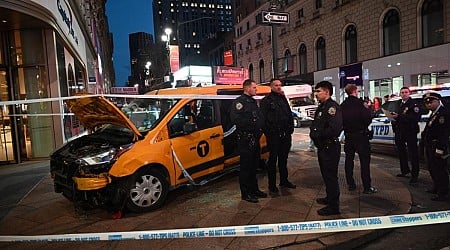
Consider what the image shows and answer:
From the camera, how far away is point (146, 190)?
5195 mm

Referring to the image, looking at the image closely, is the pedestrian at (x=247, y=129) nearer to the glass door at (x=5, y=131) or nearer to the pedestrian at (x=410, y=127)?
the pedestrian at (x=410, y=127)

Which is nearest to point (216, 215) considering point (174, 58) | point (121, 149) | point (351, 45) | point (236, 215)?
point (236, 215)

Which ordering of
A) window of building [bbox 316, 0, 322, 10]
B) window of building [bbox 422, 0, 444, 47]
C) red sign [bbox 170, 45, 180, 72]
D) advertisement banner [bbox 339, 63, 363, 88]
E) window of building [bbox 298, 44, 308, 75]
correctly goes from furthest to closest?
window of building [bbox 298, 44, 308, 75], window of building [bbox 316, 0, 322, 10], advertisement banner [bbox 339, 63, 363, 88], red sign [bbox 170, 45, 180, 72], window of building [bbox 422, 0, 444, 47]

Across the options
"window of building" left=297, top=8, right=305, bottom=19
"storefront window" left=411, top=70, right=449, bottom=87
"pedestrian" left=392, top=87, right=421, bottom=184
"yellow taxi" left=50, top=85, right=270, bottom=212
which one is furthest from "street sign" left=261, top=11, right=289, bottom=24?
"window of building" left=297, top=8, right=305, bottom=19

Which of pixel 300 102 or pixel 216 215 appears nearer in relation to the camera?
pixel 216 215

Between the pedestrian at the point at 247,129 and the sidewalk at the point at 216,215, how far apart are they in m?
0.51

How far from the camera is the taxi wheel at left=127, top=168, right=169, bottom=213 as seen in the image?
5070mm

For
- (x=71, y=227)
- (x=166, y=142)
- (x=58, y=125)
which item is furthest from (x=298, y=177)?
(x=58, y=125)

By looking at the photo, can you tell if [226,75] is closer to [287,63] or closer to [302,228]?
[287,63]

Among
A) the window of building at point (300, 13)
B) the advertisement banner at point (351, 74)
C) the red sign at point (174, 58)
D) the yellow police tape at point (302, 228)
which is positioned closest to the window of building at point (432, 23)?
the advertisement banner at point (351, 74)

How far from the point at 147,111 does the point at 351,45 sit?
25.5 meters

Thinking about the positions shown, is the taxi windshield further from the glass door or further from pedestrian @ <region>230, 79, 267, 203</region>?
the glass door

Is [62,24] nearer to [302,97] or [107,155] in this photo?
[107,155]

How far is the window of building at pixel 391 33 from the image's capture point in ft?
76.2
